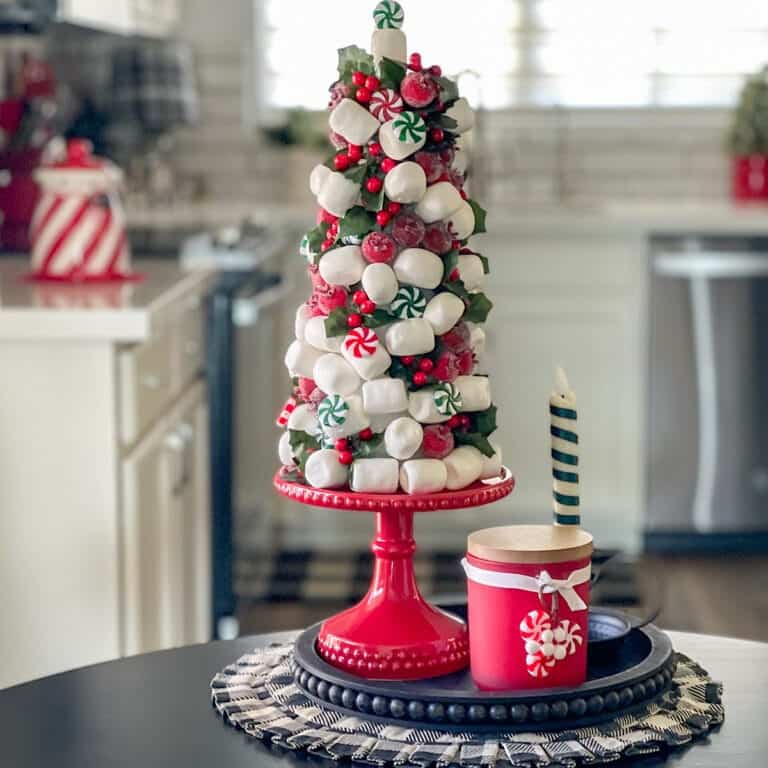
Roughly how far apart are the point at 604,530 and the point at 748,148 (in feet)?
4.11

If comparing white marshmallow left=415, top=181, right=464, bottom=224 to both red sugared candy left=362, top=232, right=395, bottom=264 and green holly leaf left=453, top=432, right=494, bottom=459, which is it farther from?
green holly leaf left=453, top=432, right=494, bottom=459

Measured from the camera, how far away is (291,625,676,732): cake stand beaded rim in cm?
106

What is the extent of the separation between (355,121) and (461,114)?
0.09 metres

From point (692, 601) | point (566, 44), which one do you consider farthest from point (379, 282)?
point (566, 44)

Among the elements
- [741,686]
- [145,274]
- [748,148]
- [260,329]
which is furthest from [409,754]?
[748,148]

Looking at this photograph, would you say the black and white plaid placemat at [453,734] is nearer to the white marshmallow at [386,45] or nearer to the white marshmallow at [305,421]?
the white marshmallow at [305,421]

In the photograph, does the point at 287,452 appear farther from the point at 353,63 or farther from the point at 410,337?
the point at 353,63

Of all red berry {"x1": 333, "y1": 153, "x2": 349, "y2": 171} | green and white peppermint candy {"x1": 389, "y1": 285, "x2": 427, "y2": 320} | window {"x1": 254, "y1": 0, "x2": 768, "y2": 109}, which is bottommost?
green and white peppermint candy {"x1": 389, "y1": 285, "x2": 427, "y2": 320}

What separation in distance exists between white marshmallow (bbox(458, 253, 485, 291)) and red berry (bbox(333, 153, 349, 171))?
0.39 ft

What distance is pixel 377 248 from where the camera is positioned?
1.12 m

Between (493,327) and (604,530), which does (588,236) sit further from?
(604,530)

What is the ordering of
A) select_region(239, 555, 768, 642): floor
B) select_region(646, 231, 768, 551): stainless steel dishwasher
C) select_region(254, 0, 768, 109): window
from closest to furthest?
select_region(239, 555, 768, 642): floor < select_region(646, 231, 768, 551): stainless steel dishwasher < select_region(254, 0, 768, 109): window

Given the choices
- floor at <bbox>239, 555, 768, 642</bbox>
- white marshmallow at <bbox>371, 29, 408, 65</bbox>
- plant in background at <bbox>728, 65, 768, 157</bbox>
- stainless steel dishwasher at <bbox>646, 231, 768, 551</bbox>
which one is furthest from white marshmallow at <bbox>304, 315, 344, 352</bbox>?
plant in background at <bbox>728, 65, 768, 157</bbox>

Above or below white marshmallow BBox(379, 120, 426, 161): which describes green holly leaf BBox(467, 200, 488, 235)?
below
